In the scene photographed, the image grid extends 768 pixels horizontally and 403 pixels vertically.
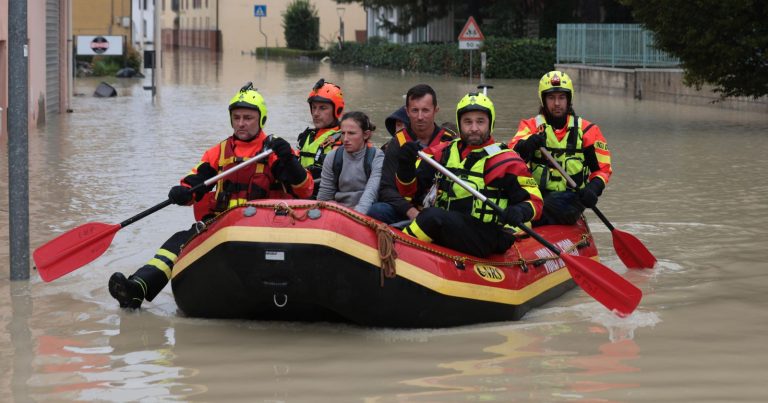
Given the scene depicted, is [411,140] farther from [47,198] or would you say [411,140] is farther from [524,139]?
[47,198]

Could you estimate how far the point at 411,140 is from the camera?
9.07 metres

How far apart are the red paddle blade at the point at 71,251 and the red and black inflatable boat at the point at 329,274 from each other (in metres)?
1.00

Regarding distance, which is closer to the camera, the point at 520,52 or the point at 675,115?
the point at 675,115

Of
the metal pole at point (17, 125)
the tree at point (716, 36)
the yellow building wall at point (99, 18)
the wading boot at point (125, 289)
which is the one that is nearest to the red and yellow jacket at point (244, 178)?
the wading boot at point (125, 289)

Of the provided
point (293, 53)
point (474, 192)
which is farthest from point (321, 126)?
point (293, 53)

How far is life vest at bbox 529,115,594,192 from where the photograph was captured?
10289mm

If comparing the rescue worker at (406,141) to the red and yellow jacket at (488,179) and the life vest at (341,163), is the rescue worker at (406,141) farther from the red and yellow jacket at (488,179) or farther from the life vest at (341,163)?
the red and yellow jacket at (488,179)

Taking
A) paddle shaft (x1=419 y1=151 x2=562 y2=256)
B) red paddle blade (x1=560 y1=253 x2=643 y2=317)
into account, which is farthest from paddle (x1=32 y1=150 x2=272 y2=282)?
red paddle blade (x1=560 y1=253 x2=643 y2=317)

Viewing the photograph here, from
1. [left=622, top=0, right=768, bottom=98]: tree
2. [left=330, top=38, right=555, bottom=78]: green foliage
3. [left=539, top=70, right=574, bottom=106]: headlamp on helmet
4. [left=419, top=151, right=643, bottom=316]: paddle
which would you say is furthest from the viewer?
[left=330, top=38, right=555, bottom=78]: green foliage

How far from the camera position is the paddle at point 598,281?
26.6 ft

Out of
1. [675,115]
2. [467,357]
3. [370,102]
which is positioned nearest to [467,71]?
[370,102]

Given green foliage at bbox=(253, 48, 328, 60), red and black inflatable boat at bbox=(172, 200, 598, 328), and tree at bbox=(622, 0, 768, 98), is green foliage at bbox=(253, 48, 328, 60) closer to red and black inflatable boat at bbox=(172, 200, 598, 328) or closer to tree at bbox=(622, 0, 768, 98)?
tree at bbox=(622, 0, 768, 98)

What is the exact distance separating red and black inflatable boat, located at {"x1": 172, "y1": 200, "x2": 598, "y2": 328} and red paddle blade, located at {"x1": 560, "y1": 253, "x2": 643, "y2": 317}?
360 mm

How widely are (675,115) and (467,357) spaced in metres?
20.4
